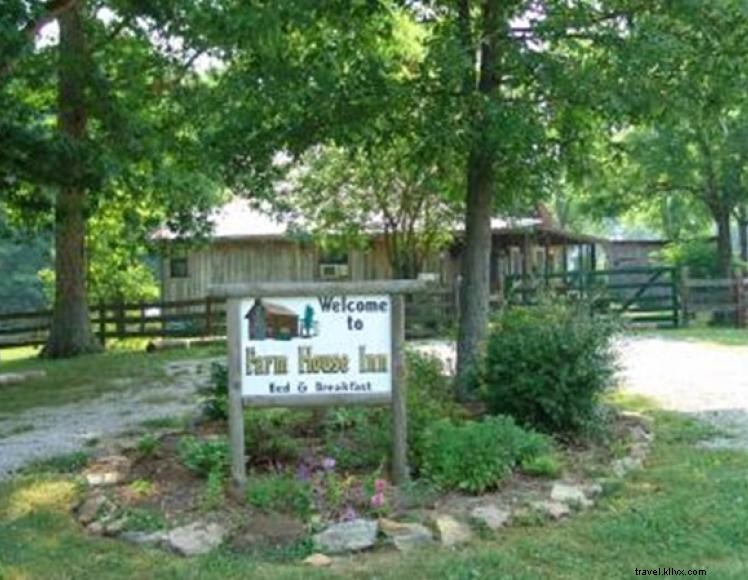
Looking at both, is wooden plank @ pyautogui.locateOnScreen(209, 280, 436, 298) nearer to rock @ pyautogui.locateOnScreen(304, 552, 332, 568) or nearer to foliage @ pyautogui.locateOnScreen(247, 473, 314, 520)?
foliage @ pyautogui.locateOnScreen(247, 473, 314, 520)

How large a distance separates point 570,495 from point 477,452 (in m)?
0.69

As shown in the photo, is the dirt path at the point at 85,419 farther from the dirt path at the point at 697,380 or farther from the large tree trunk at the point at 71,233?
the dirt path at the point at 697,380

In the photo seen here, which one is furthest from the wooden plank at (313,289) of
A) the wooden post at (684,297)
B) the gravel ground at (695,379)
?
the wooden post at (684,297)

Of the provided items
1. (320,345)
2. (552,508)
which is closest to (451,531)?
(552,508)

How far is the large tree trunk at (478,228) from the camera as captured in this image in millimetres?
10844

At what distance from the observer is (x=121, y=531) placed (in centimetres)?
679

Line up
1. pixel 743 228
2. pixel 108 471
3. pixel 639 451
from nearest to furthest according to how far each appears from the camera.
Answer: pixel 108 471, pixel 639 451, pixel 743 228

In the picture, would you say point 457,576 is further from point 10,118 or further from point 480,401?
point 10,118

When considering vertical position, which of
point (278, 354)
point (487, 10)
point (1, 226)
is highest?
point (487, 10)

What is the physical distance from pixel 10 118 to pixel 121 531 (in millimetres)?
9191

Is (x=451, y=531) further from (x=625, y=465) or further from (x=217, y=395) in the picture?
(x=217, y=395)

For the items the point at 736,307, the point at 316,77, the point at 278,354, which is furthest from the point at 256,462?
the point at 736,307

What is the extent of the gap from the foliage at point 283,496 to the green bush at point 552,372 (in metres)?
2.47

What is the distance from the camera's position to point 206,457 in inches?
308
